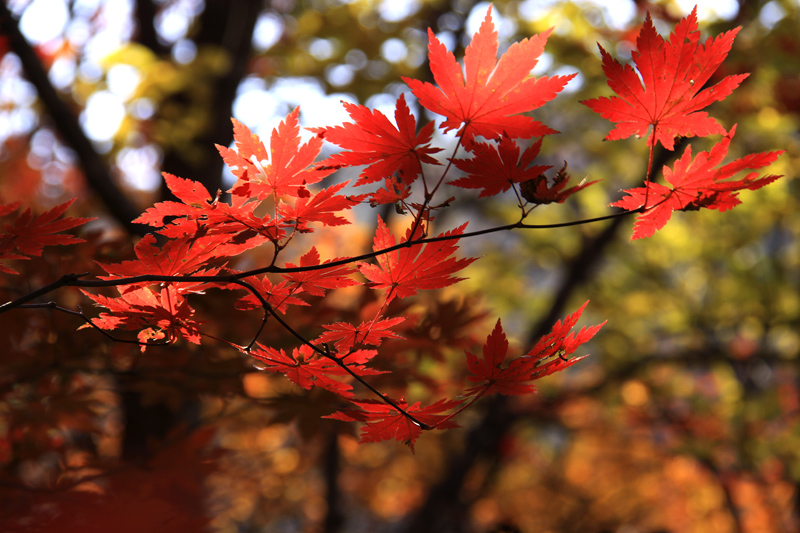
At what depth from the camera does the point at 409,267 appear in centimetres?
78

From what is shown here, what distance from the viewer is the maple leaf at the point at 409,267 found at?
755mm

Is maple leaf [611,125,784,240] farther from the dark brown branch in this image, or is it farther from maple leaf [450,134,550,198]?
the dark brown branch

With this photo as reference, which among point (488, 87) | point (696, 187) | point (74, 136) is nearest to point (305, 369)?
point (488, 87)

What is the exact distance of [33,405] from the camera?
4.94 ft

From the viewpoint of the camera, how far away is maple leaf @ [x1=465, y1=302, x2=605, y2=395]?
734 millimetres

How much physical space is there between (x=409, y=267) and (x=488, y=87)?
277 millimetres

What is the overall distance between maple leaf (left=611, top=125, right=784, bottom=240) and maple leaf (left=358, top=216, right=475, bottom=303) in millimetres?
249

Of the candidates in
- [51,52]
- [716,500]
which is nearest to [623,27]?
[51,52]

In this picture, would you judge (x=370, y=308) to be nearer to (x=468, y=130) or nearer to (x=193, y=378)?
(x=193, y=378)

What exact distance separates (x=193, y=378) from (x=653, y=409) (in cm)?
554

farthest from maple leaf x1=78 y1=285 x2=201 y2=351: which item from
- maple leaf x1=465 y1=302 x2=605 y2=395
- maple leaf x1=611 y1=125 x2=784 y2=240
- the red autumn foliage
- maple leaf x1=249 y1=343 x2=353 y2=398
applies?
maple leaf x1=611 y1=125 x2=784 y2=240


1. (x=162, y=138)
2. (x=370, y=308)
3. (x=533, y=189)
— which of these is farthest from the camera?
(x=162, y=138)

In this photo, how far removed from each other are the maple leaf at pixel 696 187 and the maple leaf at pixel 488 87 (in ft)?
0.60

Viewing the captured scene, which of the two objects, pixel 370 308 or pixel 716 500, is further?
pixel 716 500
